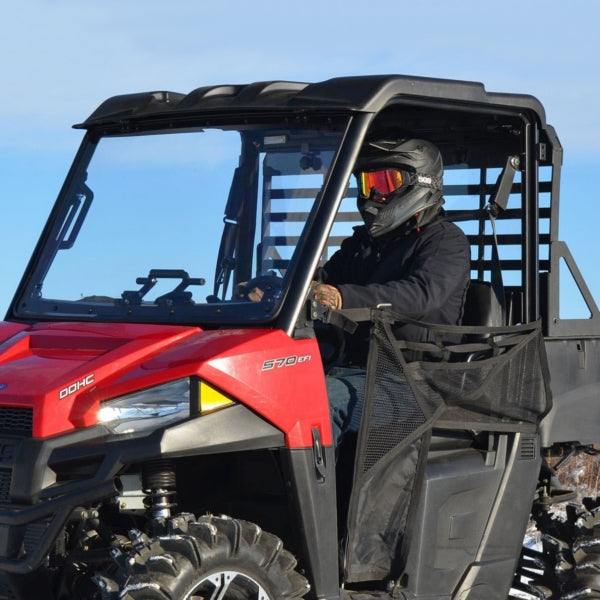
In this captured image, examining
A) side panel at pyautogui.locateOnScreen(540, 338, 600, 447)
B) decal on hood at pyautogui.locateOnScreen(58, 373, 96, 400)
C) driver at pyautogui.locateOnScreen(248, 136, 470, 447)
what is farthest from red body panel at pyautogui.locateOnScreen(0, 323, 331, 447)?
side panel at pyautogui.locateOnScreen(540, 338, 600, 447)

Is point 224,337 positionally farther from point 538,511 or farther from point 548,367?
point 538,511

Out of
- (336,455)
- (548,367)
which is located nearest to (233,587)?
(336,455)

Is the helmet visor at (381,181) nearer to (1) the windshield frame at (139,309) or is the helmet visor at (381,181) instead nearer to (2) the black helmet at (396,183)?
(2) the black helmet at (396,183)

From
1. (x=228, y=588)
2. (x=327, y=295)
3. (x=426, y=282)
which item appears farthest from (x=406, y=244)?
(x=228, y=588)

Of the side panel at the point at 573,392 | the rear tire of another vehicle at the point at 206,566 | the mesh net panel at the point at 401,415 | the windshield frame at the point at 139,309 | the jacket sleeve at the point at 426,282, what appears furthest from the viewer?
the side panel at the point at 573,392

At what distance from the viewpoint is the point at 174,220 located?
569 cm

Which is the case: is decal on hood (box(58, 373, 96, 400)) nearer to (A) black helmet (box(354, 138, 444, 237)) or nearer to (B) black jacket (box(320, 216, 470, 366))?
(B) black jacket (box(320, 216, 470, 366))

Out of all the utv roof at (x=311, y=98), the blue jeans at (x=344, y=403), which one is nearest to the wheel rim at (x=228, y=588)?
the blue jeans at (x=344, y=403)

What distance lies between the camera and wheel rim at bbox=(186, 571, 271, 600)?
460cm

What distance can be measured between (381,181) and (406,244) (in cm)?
31

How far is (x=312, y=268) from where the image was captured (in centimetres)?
504

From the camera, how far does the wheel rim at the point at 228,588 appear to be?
15.1 feet

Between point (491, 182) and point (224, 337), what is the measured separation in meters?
2.24

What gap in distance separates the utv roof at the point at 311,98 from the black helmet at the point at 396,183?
0.35m
